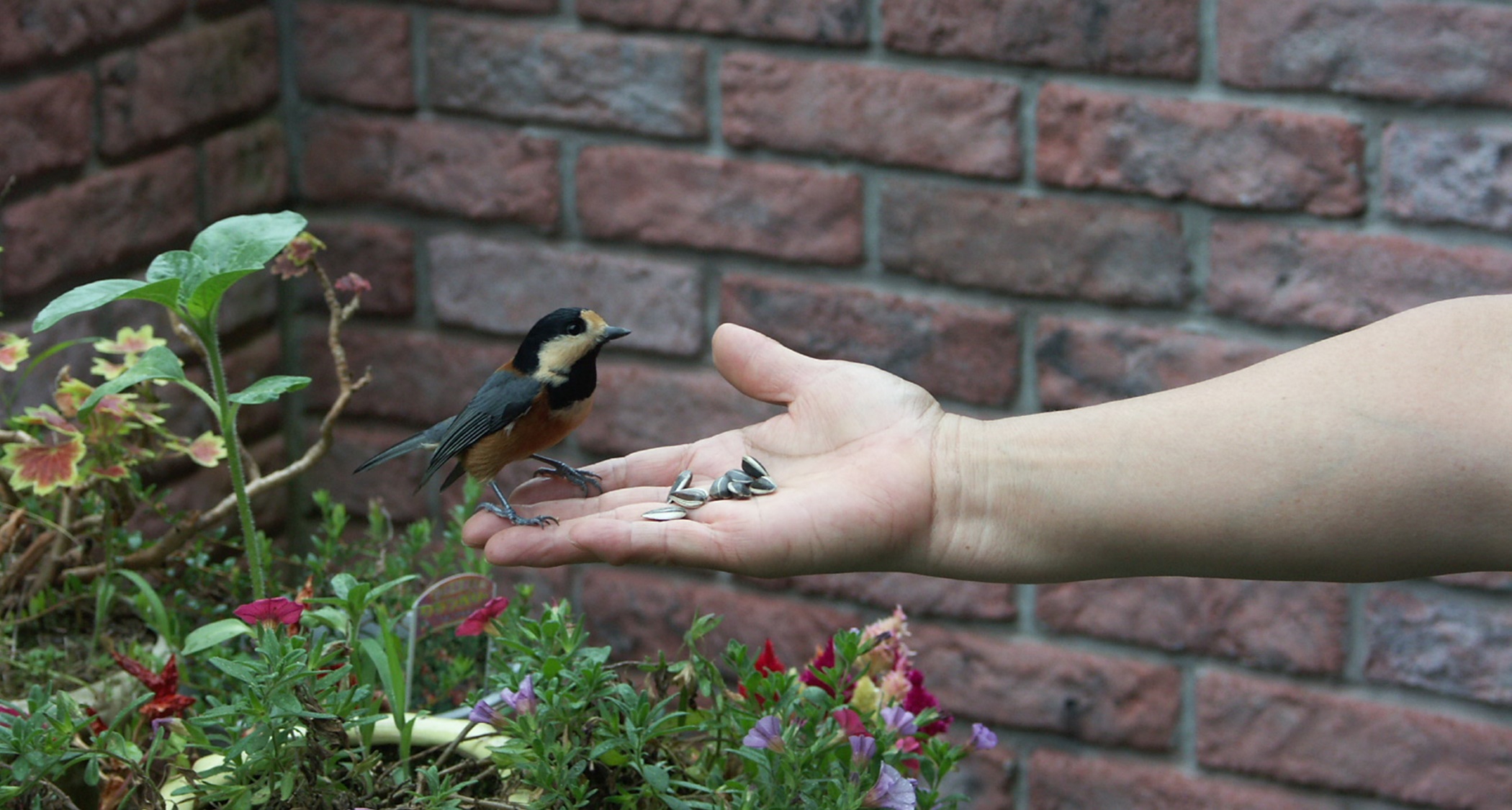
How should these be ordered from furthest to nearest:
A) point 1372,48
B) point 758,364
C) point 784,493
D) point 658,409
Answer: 1. point 658,409
2. point 1372,48
3. point 758,364
4. point 784,493

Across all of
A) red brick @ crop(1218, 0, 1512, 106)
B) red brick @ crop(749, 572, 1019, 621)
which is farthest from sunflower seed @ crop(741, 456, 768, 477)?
red brick @ crop(1218, 0, 1512, 106)

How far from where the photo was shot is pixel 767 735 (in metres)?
1.01

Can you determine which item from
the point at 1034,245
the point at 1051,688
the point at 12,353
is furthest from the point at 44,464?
the point at 1051,688

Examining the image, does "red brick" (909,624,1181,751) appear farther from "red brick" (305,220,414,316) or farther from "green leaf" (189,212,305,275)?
"green leaf" (189,212,305,275)

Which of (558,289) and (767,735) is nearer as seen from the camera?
(767,735)

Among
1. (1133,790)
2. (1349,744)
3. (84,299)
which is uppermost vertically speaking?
(84,299)

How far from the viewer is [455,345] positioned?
6.59 feet

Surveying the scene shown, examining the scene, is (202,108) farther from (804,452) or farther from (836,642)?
(836,642)

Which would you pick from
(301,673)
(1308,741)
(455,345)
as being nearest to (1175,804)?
(1308,741)

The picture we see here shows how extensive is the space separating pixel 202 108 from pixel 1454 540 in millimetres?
1508

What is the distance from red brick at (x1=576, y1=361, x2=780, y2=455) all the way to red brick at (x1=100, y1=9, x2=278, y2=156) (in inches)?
23.3

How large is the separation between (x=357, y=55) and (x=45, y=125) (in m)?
0.46

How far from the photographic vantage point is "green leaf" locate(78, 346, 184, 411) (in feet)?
3.30

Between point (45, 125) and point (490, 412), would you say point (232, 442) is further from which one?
point (45, 125)
